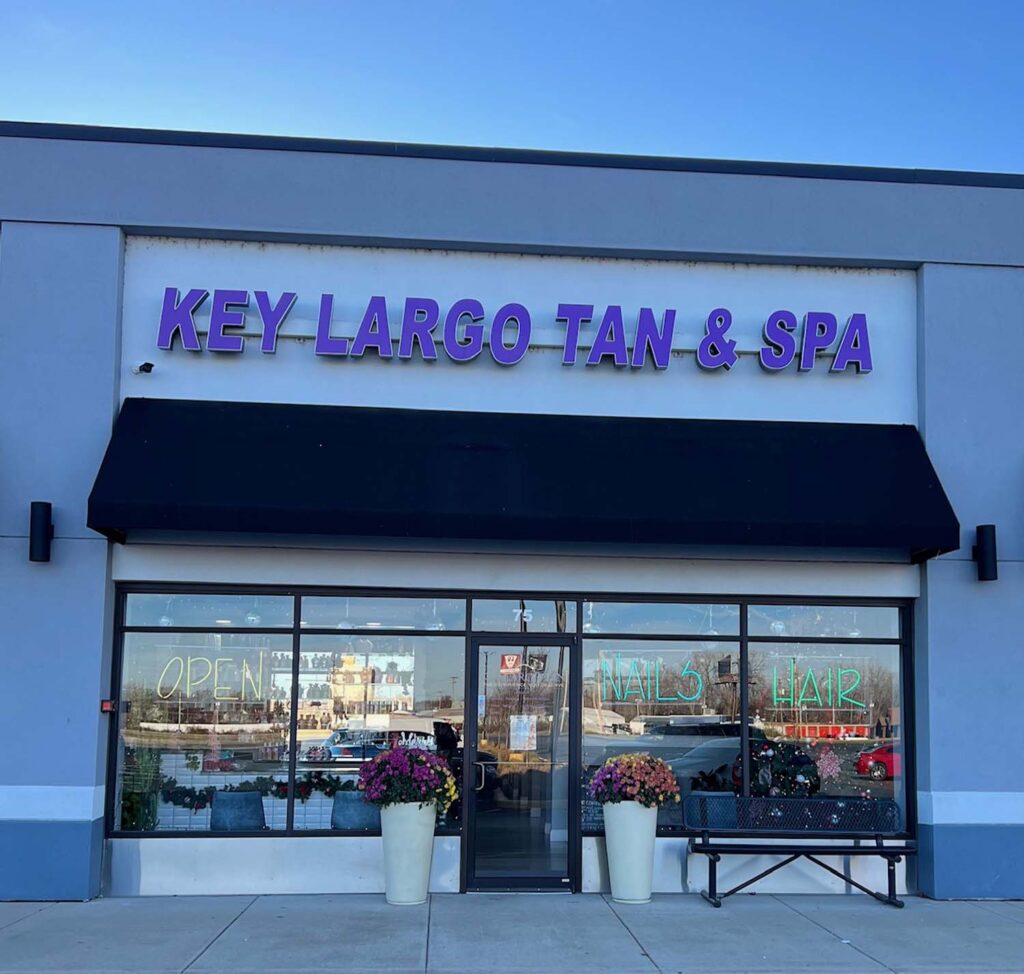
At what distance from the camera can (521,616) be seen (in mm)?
11188

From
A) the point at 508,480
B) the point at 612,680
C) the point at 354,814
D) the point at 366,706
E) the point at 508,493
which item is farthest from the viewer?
the point at 612,680

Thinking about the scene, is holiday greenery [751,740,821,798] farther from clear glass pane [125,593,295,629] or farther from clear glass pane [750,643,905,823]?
clear glass pane [125,593,295,629]

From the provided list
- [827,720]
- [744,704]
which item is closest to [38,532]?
[744,704]

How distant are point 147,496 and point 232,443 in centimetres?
93

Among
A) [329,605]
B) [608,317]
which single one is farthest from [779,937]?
[608,317]

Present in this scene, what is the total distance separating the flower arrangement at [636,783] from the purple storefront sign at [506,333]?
3725mm

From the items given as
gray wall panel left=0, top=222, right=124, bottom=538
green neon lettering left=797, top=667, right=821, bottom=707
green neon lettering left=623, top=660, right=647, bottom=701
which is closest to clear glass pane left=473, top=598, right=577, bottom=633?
green neon lettering left=623, top=660, right=647, bottom=701

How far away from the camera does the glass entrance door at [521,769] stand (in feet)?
35.5

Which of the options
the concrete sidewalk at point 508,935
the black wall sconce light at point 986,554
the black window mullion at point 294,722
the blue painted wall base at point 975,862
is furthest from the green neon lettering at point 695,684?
the black window mullion at point 294,722

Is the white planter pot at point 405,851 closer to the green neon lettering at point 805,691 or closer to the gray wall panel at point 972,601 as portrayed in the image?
the green neon lettering at point 805,691

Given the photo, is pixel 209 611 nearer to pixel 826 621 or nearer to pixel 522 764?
pixel 522 764

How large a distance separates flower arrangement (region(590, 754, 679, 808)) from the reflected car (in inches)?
82.0

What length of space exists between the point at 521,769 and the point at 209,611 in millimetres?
3269

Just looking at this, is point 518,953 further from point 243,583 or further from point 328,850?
point 243,583
